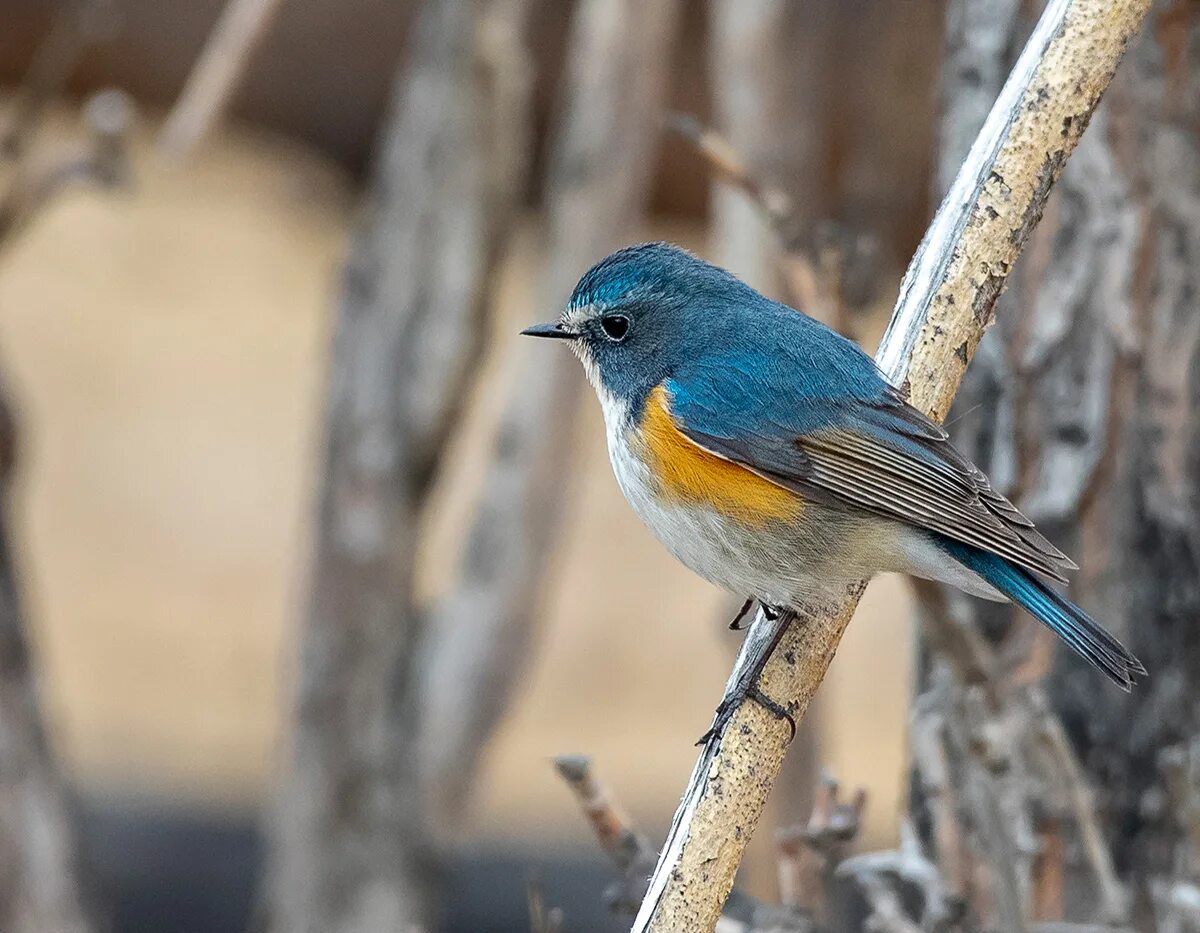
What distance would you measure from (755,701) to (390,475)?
204cm

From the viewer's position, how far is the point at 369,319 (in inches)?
177

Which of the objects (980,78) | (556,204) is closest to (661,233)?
A: (556,204)

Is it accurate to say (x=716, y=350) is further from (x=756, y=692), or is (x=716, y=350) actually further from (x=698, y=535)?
(x=756, y=692)

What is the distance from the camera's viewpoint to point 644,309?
3336mm

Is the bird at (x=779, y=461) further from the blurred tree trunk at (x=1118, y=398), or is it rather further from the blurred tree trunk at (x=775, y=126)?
the blurred tree trunk at (x=775, y=126)

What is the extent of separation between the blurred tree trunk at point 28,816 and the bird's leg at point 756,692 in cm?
216

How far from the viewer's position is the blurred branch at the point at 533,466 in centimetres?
447

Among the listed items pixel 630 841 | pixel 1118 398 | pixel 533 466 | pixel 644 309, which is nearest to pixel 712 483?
pixel 644 309

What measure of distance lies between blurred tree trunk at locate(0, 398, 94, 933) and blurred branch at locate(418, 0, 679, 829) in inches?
35.6

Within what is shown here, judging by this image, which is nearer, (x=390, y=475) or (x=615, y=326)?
(x=615, y=326)

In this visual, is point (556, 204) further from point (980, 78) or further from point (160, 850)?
point (160, 850)

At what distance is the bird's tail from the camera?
252 centimetres

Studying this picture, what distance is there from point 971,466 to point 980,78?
85cm

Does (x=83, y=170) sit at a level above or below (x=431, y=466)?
above
